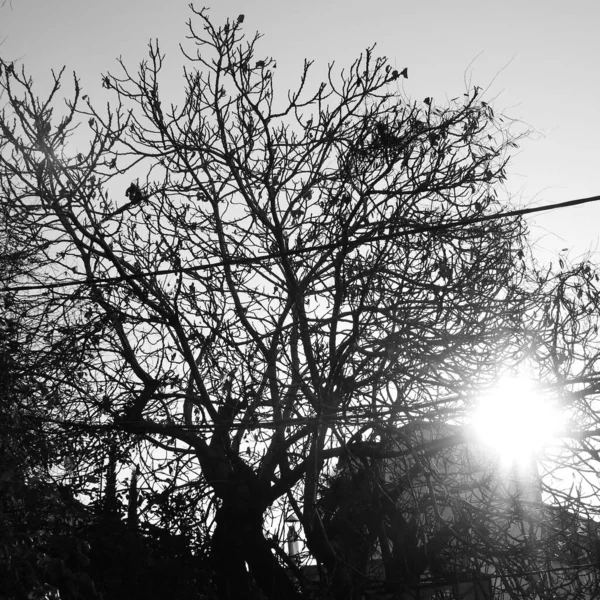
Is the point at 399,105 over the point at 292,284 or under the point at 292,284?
over

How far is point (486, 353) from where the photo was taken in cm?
660

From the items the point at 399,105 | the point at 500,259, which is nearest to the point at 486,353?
the point at 500,259

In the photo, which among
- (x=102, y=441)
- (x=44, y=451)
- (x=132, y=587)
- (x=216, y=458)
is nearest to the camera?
(x=44, y=451)

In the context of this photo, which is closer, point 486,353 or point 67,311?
point 486,353

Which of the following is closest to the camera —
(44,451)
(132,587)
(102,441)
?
(44,451)

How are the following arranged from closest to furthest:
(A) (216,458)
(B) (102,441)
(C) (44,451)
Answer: (C) (44,451), (B) (102,441), (A) (216,458)

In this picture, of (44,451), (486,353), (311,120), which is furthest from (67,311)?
(486,353)

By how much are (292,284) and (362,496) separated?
2793 mm

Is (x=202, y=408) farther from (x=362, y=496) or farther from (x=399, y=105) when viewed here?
(x=399, y=105)

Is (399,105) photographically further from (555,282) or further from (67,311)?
(67,311)

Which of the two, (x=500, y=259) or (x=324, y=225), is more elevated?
(x=324, y=225)

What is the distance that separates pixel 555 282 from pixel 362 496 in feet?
11.4

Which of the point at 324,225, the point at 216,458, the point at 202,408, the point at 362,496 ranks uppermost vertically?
the point at 324,225

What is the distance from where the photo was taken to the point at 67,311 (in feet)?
26.5
